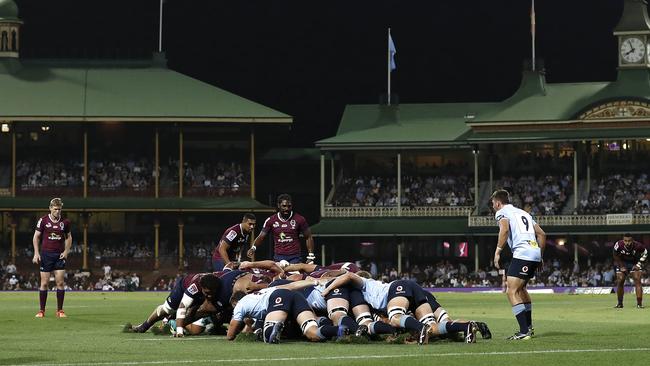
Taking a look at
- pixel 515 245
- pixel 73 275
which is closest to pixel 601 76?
pixel 73 275

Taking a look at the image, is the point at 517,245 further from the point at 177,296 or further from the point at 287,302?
the point at 177,296

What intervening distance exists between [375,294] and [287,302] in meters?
1.43

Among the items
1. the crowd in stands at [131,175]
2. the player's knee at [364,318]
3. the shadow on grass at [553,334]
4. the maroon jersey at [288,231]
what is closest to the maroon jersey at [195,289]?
the player's knee at [364,318]

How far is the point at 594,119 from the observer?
79.1 metres

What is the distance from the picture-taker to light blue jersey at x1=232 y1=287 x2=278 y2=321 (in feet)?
74.8

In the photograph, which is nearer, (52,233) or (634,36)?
(52,233)

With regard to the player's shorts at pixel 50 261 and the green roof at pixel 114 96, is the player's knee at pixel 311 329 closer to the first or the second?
the player's shorts at pixel 50 261

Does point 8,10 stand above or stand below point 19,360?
above

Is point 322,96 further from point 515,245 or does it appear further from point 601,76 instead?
point 515,245

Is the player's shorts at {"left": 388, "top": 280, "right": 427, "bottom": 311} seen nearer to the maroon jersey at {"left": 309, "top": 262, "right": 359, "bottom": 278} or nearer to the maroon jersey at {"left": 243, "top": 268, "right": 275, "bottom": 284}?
the maroon jersey at {"left": 309, "top": 262, "right": 359, "bottom": 278}

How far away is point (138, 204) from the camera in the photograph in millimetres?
82375

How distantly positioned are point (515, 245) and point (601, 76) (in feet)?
232

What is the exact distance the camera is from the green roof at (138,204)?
81.4m

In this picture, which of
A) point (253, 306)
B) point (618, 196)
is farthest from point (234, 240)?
point (618, 196)
